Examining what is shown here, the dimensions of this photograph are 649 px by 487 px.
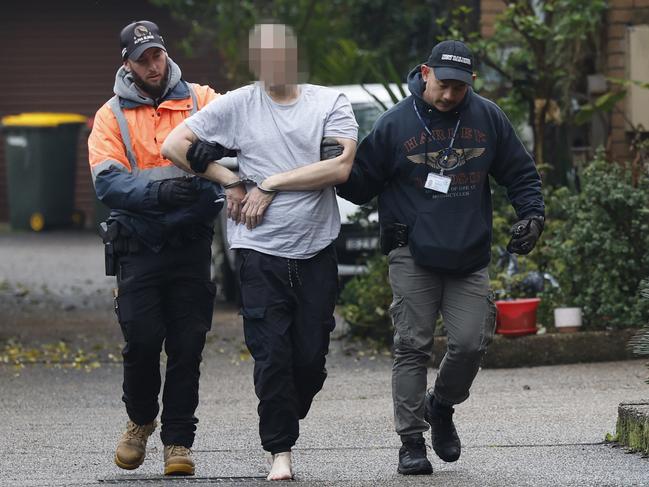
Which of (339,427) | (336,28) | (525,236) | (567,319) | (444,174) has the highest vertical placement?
(336,28)

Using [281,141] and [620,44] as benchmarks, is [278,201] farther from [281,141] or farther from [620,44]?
[620,44]

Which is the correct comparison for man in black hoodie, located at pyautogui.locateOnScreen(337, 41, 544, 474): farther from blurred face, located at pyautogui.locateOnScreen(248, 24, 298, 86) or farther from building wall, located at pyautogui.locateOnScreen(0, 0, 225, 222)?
building wall, located at pyautogui.locateOnScreen(0, 0, 225, 222)

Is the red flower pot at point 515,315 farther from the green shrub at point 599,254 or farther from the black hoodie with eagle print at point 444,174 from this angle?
the black hoodie with eagle print at point 444,174

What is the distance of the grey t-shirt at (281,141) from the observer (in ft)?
19.9

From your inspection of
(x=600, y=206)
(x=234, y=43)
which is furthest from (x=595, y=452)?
(x=234, y=43)

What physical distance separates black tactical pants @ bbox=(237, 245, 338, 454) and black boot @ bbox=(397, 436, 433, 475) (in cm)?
48

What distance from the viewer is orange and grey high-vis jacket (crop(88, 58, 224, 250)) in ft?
20.5

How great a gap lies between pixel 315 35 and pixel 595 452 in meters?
15.1

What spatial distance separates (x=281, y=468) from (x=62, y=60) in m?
20.5

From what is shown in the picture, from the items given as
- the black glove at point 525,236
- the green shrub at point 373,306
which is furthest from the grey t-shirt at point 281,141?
the green shrub at point 373,306

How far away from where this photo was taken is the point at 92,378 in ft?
32.6

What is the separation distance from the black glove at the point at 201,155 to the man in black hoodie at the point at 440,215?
56cm

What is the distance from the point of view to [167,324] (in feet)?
21.2

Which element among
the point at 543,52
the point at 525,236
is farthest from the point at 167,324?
the point at 543,52
